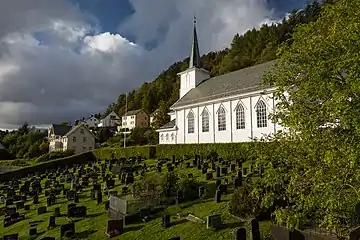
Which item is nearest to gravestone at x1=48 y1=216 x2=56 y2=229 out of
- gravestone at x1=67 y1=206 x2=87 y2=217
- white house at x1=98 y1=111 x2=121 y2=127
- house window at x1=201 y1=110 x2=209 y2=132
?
gravestone at x1=67 y1=206 x2=87 y2=217

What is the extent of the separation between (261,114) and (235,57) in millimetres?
50940

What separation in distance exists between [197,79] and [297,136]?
46.3 meters

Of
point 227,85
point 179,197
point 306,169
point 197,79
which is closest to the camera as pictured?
point 306,169

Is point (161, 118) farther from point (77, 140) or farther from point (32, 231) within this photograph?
point (32, 231)

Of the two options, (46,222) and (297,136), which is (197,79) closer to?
(46,222)

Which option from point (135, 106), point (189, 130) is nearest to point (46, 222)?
point (189, 130)

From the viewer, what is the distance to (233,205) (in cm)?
1299

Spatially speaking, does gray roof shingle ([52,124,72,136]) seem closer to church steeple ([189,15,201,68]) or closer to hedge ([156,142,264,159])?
church steeple ([189,15,201,68])

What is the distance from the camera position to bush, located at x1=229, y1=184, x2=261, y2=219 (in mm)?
12148

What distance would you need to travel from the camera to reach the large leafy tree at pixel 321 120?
714 cm

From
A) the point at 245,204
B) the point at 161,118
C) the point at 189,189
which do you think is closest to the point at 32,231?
the point at 189,189

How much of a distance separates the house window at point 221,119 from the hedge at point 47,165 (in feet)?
69.3

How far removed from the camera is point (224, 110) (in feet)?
135

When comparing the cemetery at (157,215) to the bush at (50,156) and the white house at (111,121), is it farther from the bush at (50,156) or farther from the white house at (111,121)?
the white house at (111,121)
